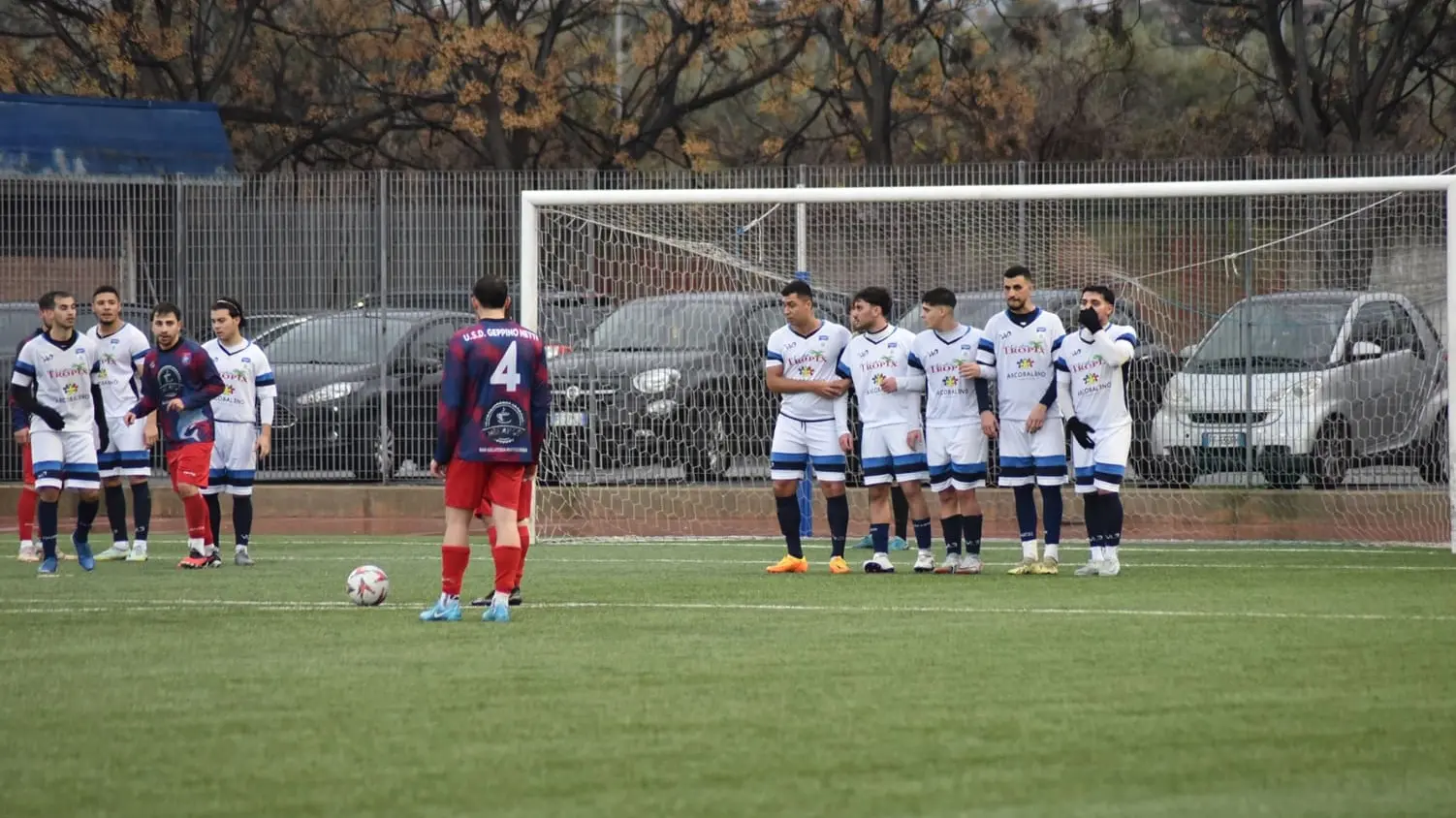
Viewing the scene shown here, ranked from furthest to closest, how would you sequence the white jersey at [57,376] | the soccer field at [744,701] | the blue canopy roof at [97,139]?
the blue canopy roof at [97,139]
the white jersey at [57,376]
the soccer field at [744,701]

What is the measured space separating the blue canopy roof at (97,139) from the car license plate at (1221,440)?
1333cm

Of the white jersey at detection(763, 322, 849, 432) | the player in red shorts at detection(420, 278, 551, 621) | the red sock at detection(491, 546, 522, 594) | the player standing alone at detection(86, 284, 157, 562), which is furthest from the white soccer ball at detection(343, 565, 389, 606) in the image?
the player standing alone at detection(86, 284, 157, 562)

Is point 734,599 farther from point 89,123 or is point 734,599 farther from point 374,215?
point 89,123

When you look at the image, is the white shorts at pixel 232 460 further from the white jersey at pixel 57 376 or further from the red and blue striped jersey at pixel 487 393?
the red and blue striped jersey at pixel 487 393

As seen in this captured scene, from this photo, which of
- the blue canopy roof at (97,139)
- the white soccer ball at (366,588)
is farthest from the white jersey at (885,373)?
the blue canopy roof at (97,139)

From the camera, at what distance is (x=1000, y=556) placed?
54.4 feet

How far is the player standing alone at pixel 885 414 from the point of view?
14.8 meters

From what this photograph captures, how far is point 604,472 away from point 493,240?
322cm

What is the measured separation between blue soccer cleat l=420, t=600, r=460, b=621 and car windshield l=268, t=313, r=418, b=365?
10016 millimetres

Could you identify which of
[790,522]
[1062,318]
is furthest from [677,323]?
[790,522]

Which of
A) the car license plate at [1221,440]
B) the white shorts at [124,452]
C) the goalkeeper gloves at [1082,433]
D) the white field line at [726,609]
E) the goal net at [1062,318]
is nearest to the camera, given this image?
the white field line at [726,609]

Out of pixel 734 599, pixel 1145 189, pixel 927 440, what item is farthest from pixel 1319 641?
pixel 1145 189

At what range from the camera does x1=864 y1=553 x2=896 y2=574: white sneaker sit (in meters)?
14.7

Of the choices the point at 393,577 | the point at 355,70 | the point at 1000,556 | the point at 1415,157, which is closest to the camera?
the point at 393,577
